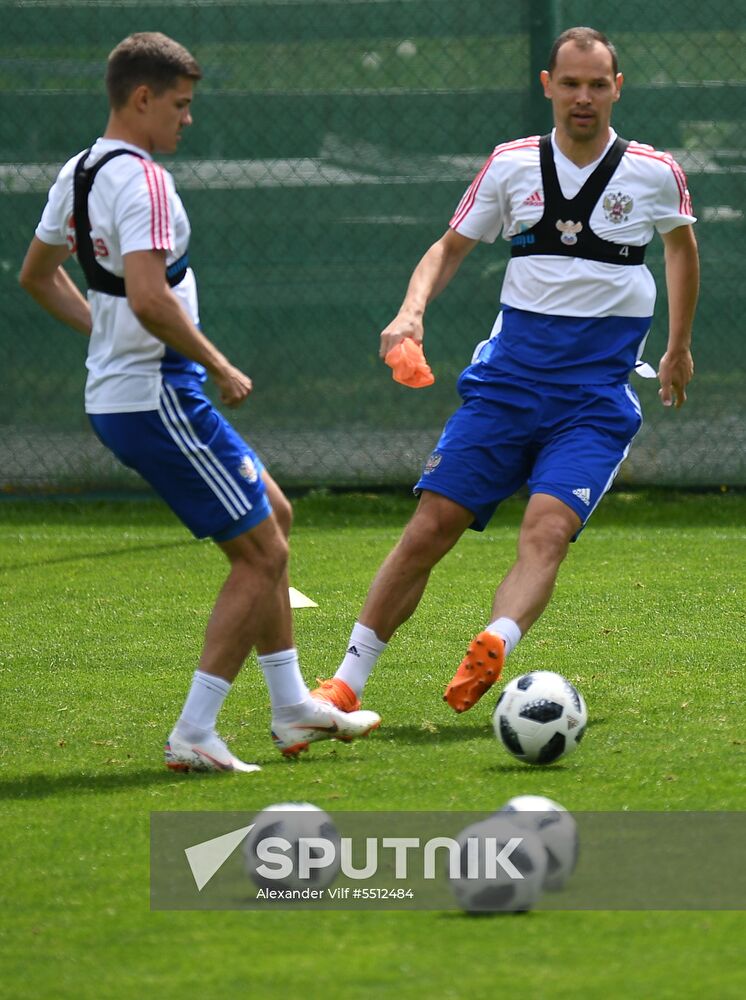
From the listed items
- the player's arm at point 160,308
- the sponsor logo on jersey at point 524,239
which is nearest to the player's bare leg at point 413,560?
the sponsor logo on jersey at point 524,239

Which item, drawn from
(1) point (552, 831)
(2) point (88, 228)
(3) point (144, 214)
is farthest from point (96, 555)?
(1) point (552, 831)

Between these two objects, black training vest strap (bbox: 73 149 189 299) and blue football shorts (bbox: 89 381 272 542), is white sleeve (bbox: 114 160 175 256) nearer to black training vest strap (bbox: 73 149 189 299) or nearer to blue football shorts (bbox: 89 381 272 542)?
black training vest strap (bbox: 73 149 189 299)

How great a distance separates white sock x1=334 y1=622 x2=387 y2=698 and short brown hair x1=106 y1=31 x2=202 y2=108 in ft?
5.97

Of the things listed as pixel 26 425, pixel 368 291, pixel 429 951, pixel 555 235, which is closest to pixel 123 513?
pixel 26 425

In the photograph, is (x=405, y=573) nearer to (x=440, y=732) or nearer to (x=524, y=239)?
(x=440, y=732)

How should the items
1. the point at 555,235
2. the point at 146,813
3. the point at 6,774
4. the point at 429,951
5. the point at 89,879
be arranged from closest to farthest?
the point at 429,951, the point at 89,879, the point at 146,813, the point at 6,774, the point at 555,235

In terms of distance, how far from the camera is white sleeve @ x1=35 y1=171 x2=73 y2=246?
4672mm

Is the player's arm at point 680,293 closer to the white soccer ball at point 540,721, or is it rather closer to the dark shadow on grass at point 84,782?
the white soccer ball at point 540,721

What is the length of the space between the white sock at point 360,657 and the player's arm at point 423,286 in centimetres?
92

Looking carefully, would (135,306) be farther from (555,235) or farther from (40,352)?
(40,352)

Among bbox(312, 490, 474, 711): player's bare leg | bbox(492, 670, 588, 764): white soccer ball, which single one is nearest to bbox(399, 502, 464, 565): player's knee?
bbox(312, 490, 474, 711): player's bare leg

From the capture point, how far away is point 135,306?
441 cm

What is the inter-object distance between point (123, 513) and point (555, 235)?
5.07 meters

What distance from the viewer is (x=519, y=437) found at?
539 cm
